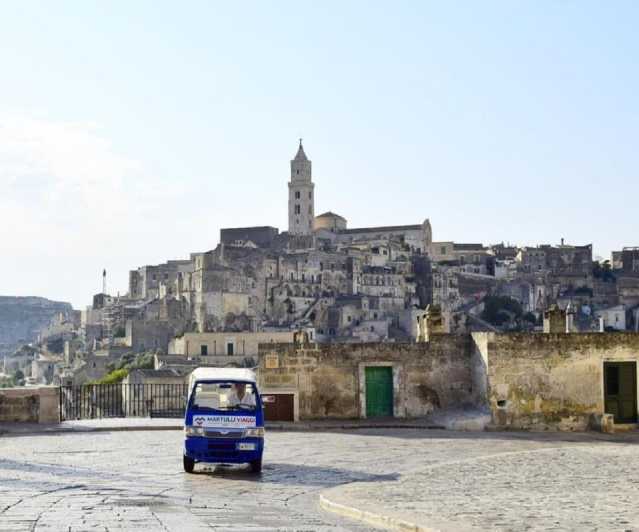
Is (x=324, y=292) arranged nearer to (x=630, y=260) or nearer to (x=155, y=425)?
(x=630, y=260)

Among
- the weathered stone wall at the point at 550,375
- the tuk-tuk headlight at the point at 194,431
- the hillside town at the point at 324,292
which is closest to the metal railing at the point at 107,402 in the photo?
the weathered stone wall at the point at 550,375

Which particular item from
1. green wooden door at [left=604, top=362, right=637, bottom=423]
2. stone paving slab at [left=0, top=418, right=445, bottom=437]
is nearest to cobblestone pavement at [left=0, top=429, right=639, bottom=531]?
stone paving slab at [left=0, top=418, right=445, bottom=437]

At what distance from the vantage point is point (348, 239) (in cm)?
17525

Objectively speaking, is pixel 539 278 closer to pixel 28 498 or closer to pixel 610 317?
pixel 610 317

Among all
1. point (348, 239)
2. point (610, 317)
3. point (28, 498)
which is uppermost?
point (348, 239)

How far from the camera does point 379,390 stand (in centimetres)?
2503

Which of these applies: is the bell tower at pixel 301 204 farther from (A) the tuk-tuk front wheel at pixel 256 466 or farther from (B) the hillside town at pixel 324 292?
(A) the tuk-tuk front wheel at pixel 256 466

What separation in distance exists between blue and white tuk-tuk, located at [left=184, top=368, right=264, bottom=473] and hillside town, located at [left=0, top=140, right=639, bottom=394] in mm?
89259

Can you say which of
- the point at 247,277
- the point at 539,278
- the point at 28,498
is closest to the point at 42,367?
the point at 247,277

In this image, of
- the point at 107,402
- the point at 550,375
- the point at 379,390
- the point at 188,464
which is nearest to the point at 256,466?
the point at 188,464

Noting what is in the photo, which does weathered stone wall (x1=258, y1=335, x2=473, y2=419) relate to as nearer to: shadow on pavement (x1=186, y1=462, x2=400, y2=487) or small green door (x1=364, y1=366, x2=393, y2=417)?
small green door (x1=364, y1=366, x2=393, y2=417)

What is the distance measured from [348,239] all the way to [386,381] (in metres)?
150

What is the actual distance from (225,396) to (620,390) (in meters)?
11.4

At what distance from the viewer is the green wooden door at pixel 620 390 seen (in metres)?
24.0
